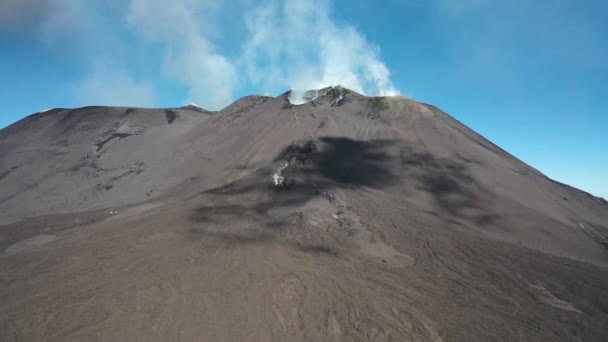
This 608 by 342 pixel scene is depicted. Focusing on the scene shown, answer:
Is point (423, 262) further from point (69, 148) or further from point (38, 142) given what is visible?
point (38, 142)

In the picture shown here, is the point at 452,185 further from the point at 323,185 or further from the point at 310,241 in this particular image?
the point at 310,241

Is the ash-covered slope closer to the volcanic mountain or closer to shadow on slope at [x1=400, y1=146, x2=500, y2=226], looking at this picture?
the volcanic mountain

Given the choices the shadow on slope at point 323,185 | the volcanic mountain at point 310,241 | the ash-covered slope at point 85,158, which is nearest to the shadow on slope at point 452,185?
the shadow on slope at point 323,185

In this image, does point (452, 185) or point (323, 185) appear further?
point (452, 185)

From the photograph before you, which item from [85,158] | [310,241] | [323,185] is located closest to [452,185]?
[323,185]

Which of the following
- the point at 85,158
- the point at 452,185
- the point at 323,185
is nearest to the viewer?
the point at 323,185

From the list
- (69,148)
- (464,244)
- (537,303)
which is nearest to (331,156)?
(464,244)

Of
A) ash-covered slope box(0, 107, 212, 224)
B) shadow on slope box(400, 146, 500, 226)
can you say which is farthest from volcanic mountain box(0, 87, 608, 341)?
ash-covered slope box(0, 107, 212, 224)

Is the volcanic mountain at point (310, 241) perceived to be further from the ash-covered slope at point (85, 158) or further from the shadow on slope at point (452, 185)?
the ash-covered slope at point (85, 158)
